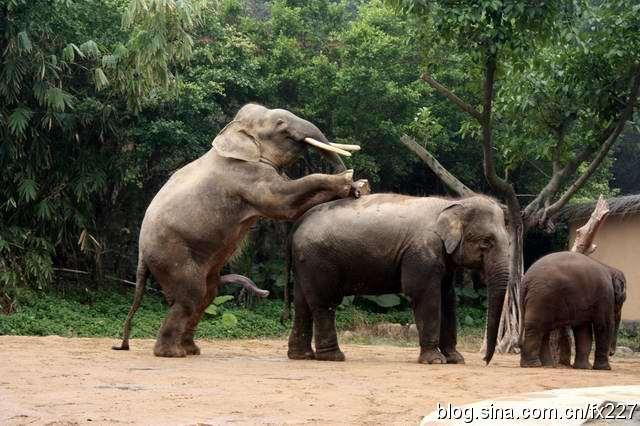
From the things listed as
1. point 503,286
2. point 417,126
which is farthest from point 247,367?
point 417,126

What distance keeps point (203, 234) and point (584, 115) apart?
6.74 m

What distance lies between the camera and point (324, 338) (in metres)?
10.5

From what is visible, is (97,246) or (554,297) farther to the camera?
(97,246)

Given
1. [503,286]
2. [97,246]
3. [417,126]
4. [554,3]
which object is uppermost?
[554,3]

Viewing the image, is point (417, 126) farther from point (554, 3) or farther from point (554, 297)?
point (554, 297)

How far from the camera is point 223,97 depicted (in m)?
20.6

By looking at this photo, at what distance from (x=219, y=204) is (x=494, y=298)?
2917 mm

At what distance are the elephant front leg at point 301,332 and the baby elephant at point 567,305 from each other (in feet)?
7.54

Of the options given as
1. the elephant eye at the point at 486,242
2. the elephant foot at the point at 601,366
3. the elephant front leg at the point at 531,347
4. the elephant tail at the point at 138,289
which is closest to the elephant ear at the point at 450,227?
the elephant eye at the point at 486,242

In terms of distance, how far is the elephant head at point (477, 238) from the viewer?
10.3 m

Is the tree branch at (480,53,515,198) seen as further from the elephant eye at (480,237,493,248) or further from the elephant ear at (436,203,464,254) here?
the elephant eye at (480,237,493,248)

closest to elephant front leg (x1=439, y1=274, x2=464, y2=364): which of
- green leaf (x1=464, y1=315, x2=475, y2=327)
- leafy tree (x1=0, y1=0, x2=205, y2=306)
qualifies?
leafy tree (x1=0, y1=0, x2=205, y2=306)

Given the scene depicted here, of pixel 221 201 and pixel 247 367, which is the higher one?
pixel 221 201

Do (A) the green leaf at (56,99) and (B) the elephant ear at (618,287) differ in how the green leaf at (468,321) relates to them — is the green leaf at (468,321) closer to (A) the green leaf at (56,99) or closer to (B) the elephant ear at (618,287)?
(A) the green leaf at (56,99)
